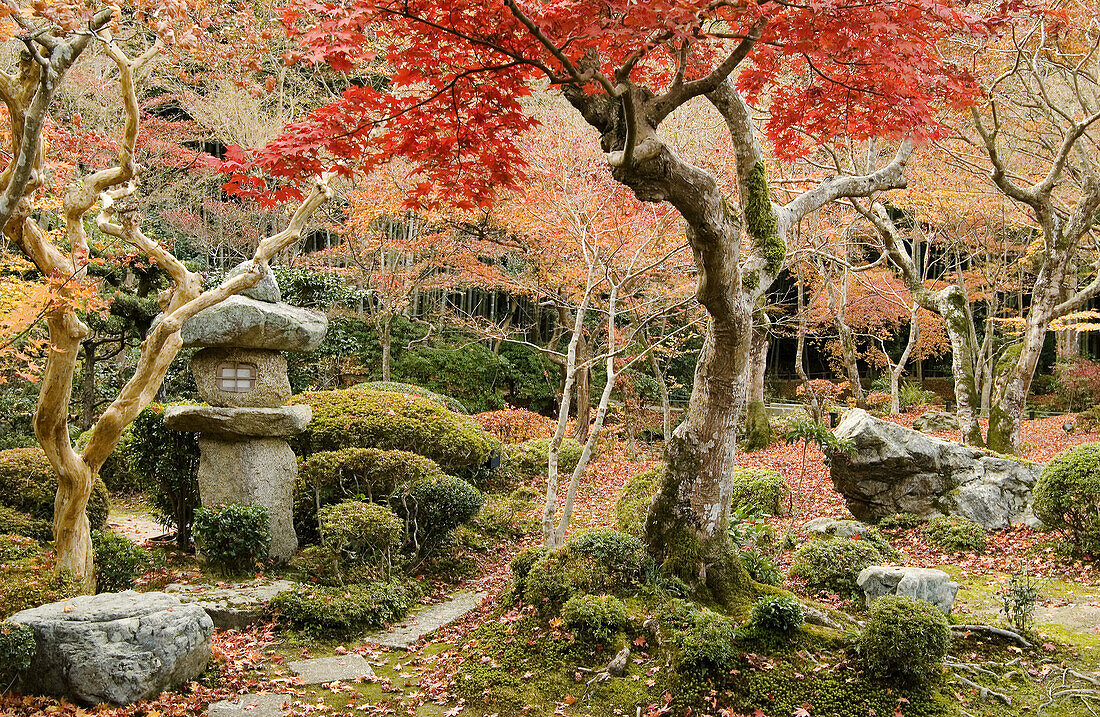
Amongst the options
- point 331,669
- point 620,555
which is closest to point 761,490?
point 620,555

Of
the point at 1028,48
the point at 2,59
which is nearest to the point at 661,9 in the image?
the point at 1028,48

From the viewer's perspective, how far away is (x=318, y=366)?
1487 cm

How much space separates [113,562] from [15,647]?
1.85 m

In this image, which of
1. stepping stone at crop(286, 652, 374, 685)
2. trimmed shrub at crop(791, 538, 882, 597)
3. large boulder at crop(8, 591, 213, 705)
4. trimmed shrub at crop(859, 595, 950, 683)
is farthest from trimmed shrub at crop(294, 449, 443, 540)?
trimmed shrub at crop(859, 595, 950, 683)

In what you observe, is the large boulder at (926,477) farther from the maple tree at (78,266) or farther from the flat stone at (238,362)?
the maple tree at (78,266)

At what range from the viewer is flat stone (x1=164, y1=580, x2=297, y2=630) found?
225 inches

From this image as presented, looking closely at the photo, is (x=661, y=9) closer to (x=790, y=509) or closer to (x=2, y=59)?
(x=790, y=509)

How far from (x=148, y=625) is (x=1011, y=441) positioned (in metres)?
10.5

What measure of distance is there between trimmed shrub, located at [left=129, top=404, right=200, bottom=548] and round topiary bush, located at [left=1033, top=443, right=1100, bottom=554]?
27.9ft

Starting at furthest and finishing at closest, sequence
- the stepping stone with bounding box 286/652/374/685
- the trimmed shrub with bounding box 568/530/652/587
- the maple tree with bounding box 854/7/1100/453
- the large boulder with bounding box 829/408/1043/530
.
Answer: the maple tree with bounding box 854/7/1100/453 < the large boulder with bounding box 829/408/1043/530 < the trimmed shrub with bounding box 568/530/652/587 < the stepping stone with bounding box 286/652/374/685

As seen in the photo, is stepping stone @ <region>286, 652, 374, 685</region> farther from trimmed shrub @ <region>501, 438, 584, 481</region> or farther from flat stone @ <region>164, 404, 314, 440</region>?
trimmed shrub @ <region>501, 438, 584, 481</region>

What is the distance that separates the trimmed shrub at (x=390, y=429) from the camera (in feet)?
27.2

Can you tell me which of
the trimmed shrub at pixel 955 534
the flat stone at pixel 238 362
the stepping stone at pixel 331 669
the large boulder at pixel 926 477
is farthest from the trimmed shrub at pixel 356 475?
the trimmed shrub at pixel 955 534

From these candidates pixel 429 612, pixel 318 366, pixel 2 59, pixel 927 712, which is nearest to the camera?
pixel 927 712
